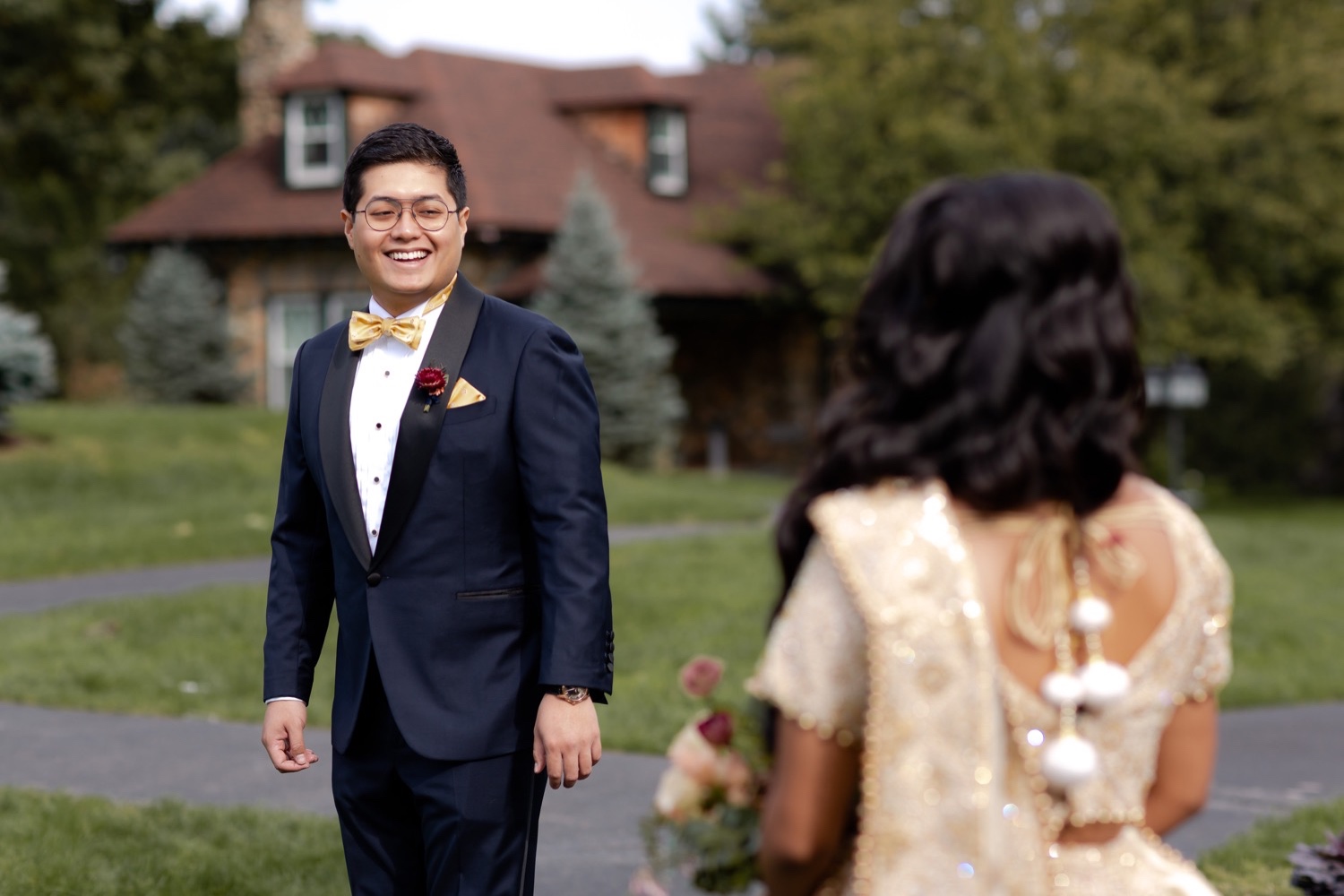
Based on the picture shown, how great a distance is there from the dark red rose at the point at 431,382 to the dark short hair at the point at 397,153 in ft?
1.31

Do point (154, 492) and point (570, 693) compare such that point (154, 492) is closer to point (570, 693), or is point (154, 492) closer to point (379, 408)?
point (379, 408)

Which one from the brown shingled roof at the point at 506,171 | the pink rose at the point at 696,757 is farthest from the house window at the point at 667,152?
the pink rose at the point at 696,757

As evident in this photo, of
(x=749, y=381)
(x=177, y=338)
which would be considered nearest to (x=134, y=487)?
(x=177, y=338)

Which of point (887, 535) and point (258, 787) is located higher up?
point (887, 535)

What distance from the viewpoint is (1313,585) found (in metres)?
13.9

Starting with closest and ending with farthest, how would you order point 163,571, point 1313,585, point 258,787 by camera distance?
point 258,787, point 163,571, point 1313,585

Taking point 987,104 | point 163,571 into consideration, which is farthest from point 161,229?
point 163,571

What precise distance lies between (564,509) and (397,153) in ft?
2.71

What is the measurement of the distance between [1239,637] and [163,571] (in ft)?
25.3

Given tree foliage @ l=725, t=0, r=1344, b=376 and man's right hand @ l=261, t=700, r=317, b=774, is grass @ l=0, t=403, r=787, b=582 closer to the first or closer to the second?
tree foliage @ l=725, t=0, r=1344, b=376

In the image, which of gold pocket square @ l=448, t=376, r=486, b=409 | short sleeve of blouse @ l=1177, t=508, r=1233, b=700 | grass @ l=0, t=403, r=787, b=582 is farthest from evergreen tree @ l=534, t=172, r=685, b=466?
short sleeve of blouse @ l=1177, t=508, r=1233, b=700

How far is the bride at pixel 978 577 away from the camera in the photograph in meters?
1.96

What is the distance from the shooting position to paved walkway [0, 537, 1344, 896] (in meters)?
5.96

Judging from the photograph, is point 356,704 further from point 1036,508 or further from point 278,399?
point 278,399
